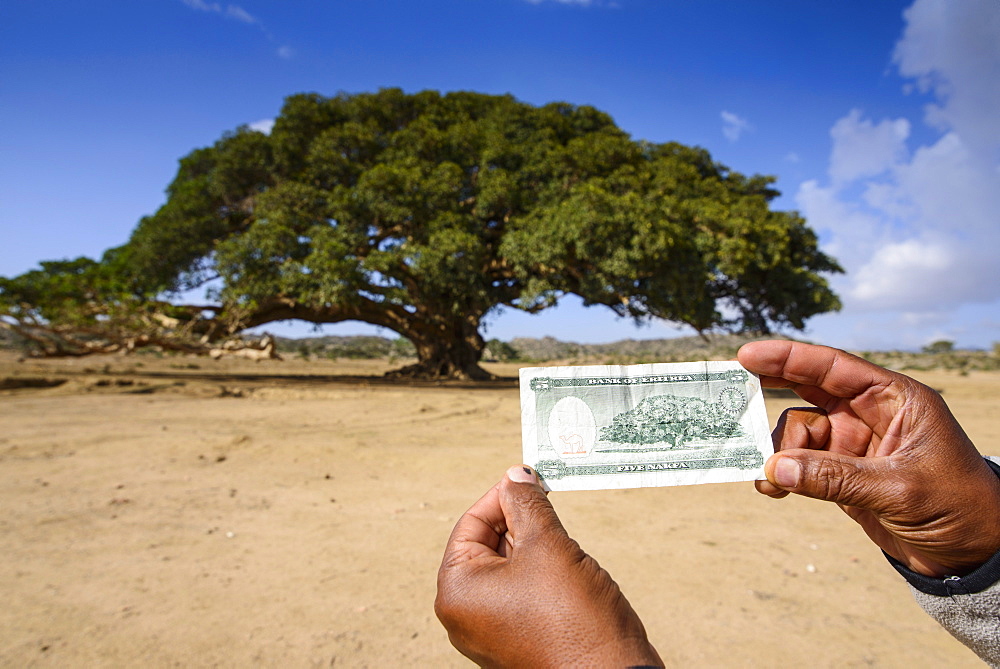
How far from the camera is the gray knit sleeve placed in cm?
120

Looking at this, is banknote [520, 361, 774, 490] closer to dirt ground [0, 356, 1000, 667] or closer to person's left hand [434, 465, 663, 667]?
person's left hand [434, 465, 663, 667]

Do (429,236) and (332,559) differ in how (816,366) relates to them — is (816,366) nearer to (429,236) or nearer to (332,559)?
(332,559)

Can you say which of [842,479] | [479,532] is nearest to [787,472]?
[842,479]

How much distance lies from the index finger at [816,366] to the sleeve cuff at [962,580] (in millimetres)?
344

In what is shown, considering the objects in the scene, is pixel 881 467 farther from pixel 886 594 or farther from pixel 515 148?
pixel 515 148

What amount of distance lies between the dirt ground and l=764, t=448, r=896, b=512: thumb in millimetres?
1501

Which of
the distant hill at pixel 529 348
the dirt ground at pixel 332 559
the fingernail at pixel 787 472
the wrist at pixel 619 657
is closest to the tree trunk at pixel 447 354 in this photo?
the dirt ground at pixel 332 559

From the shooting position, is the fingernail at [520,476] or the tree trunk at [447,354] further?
the tree trunk at [447,354]

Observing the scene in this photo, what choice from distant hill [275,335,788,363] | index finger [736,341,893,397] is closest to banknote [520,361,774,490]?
index finger [736,341,893,397]

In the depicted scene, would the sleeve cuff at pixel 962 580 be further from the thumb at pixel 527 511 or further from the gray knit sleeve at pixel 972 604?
the thumb at pixel 527 511

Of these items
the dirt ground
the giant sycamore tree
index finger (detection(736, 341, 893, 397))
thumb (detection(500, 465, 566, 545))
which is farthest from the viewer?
the giant sycamore tree

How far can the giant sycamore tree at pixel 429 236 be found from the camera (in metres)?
11.8

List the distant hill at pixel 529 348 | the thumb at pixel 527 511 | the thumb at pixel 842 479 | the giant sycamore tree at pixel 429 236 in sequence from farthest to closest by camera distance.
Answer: the distant hill at pixel 529 348 → the giant sycamore tree at pixel 429 236 → the thumb at pixel 842 479 → the thumb at pixel 527 511

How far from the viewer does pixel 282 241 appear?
39.7 ft
